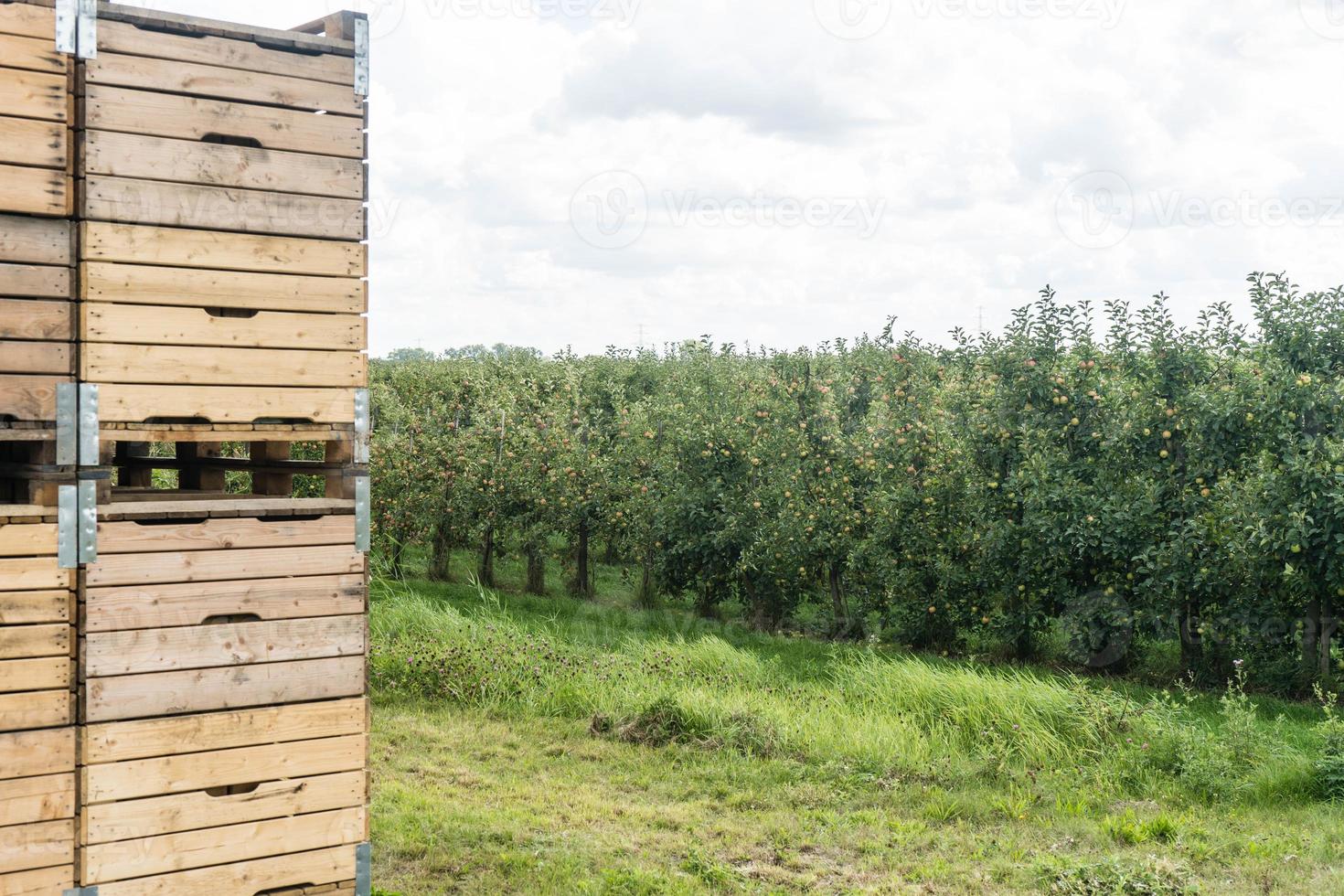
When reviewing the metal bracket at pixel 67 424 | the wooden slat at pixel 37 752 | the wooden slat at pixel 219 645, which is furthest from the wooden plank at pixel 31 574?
the wooden slat at pixel 37 752

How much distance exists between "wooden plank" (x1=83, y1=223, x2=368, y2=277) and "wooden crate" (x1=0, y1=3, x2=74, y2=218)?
204mm

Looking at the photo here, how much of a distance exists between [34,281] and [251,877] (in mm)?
2605

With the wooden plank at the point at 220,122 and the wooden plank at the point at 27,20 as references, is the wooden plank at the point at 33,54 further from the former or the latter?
the wooden plank at the point at 220,122

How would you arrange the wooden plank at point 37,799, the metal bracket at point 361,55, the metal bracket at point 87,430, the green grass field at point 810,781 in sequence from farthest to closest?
the green grass field at point 810,781 < the metal bracket at point 361,55 < the metal bracket at point 87,430 < the wooden plank at point 37,799

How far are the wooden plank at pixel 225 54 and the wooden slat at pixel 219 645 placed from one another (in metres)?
2.35

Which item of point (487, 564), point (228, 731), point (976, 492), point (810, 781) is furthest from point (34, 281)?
point (487, 564)

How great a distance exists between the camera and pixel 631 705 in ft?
31.6

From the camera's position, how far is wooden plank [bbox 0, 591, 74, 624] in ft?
14.9

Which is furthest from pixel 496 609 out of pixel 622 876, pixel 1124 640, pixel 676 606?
pixel 622 876

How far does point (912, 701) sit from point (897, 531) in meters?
3.88

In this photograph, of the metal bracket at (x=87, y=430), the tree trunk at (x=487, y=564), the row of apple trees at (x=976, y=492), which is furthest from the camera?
the tree trunk at (x=487, y=564)

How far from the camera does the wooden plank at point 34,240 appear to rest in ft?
14.8

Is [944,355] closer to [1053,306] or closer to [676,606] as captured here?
[1053,306]

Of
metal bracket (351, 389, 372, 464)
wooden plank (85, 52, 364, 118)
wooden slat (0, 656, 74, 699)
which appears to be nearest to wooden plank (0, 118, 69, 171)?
wooden plank (85, 52, 364, 118)
